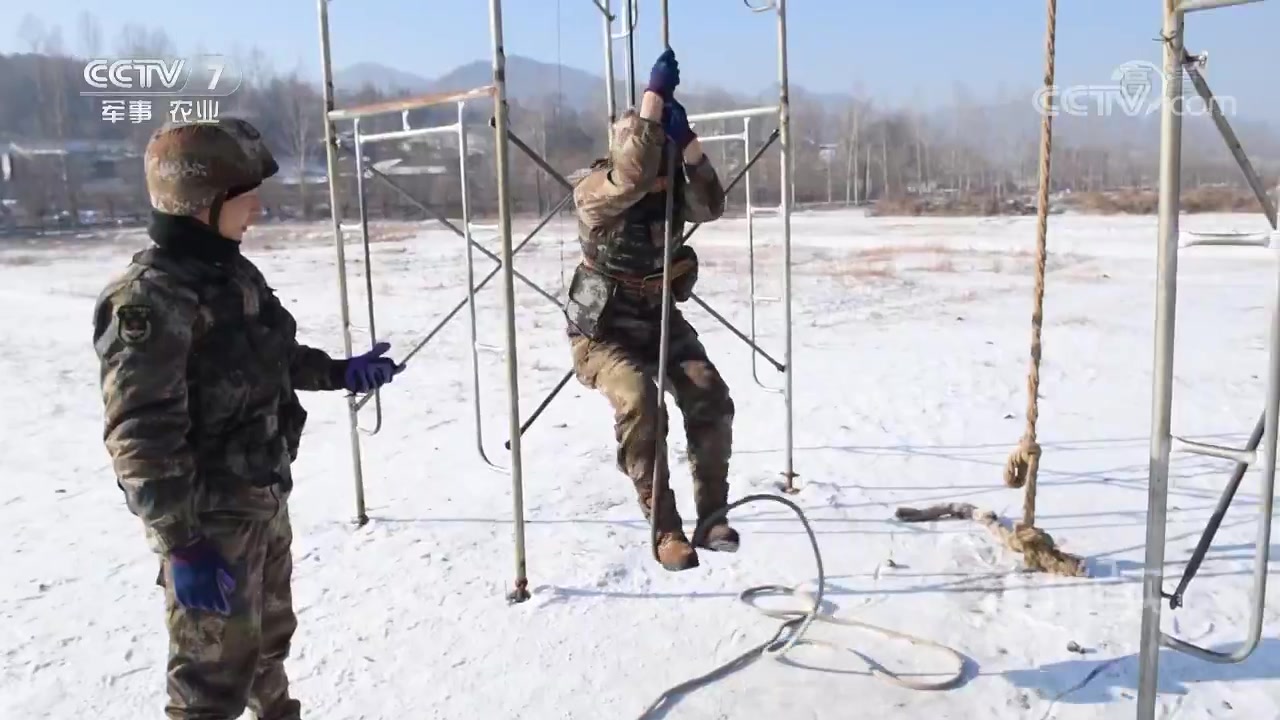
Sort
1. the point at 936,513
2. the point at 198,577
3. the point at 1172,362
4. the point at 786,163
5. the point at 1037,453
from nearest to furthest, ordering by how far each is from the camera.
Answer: the point at 198,577 → the point at 1172,362 → the point at 1037,453 → the point at 936,513 → the point at 786,163

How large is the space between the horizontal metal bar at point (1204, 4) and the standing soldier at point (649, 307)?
5.11ft

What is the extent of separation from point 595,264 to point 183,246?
1673 millimetres

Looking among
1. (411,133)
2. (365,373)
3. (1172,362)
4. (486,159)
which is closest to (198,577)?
(365,373)

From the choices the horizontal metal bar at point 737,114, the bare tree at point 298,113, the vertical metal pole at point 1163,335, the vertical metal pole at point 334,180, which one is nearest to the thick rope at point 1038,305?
the vertical metal pole at point 1163,335

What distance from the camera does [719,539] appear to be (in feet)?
11.1

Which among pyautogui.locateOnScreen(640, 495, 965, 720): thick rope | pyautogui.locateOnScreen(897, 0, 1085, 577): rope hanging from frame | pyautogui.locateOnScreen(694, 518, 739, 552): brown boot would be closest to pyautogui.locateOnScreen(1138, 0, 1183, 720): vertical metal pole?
pyautogui.locateOnScreen(640, 495, 965, 720): thick rope

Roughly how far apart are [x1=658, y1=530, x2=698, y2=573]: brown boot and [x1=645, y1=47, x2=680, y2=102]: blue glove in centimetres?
148

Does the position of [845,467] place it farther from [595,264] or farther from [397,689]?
[397,689]

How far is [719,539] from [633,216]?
123cm

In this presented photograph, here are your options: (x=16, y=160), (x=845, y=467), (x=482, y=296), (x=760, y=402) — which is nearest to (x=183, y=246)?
(x=845, y=467)

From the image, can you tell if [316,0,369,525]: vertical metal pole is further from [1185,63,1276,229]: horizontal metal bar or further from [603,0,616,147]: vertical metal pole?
[1185,63,1276,229]: horizontal metal bar

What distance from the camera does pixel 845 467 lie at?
18.7ft

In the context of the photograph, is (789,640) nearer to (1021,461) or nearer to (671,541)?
(671,541)

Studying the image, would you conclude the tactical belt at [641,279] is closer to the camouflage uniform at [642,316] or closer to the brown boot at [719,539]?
the camouflage uniform at [642,316]
